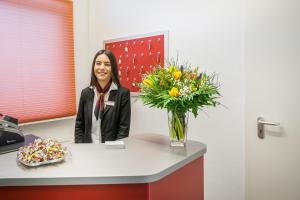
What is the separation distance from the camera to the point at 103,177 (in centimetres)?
100

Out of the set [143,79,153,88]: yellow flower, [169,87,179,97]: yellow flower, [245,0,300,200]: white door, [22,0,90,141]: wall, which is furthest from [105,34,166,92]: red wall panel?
[169,87,179,97]: yellow flower

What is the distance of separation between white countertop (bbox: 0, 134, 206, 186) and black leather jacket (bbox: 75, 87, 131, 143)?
753 millimetres

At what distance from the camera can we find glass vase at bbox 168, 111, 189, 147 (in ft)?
4.50

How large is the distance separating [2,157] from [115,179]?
0.63 metres

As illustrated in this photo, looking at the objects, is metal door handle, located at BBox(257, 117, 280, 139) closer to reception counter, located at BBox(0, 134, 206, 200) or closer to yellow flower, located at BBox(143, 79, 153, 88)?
reception counter, located at BBox(0, 134, 206, 200)

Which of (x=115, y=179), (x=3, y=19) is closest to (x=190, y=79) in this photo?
(x=115, y=179)

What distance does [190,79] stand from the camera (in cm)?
133

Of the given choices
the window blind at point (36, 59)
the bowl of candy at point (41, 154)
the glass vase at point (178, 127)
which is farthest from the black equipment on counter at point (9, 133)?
the window blind at point (36, 59)

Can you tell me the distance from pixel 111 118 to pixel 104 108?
11cm

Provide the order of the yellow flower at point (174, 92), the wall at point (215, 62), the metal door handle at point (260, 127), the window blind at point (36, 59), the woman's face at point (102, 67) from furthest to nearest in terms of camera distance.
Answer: the window blind at point (36, 59) < the woman's face at point (102, 67) < the wall at point (215, 62) < the metal door handle at point (260, 127) < the yellow flower at point (174, 92)

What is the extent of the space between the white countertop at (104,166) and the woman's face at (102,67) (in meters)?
0.92

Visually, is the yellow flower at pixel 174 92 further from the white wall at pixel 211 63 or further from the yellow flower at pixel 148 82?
the white wall at pixel 211 63

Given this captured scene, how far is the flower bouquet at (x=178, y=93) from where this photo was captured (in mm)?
1286

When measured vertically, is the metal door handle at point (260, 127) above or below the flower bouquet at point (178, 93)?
below
